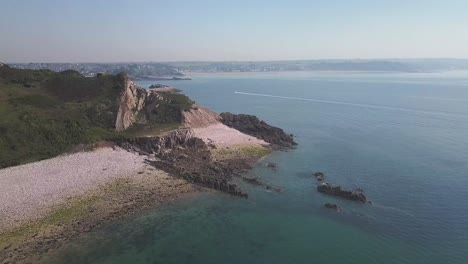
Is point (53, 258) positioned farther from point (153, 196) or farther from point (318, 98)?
point (318, 98)

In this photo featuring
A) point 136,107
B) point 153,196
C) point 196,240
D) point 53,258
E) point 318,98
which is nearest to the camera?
point 53,258

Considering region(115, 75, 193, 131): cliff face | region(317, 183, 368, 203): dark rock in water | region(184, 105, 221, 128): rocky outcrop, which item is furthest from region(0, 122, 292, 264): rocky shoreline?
region(184, 105, 221, 128): rocky outcrop

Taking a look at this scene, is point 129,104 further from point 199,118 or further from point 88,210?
point 88,210

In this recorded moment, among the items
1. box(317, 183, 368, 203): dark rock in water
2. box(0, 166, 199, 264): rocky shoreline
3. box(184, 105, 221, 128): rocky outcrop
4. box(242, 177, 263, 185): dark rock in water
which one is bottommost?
box(242, 177, 263, 185): dark rock in water

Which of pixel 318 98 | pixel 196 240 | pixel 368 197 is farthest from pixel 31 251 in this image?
pixel 318 98

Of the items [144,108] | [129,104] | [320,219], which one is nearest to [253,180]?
[320,219]

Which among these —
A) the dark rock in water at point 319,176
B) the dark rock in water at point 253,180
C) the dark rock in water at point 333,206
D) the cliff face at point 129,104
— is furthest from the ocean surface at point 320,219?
the cliff face at point 129,104

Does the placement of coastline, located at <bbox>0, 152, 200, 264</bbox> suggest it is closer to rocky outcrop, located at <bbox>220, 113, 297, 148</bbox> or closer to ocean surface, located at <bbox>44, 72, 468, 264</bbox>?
ocean surface, located at <bbox>44, 72, 468, 264</bbox>
